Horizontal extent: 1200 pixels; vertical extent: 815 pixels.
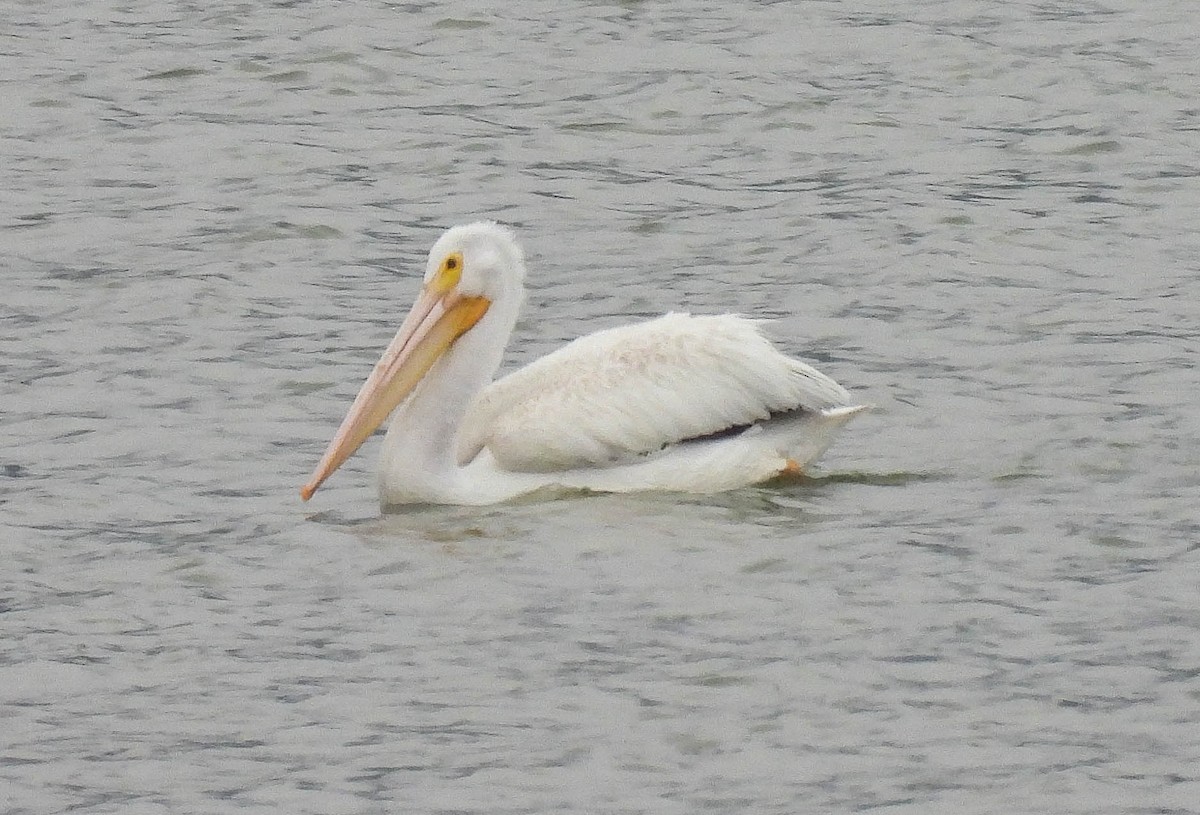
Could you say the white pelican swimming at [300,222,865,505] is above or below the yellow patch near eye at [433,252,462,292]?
below

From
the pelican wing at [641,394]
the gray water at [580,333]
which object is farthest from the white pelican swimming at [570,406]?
the gray water at [580,333]

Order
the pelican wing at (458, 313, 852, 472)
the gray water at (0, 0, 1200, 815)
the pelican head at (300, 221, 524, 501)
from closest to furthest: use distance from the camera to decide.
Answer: the gray water at (0, 0, 1200, 815)
the pelican wing at (458, 313, 852, 472)
the pelican head at (300, 221, 524, 501)

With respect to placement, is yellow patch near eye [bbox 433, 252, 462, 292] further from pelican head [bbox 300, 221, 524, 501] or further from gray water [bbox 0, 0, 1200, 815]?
gray water [bbox 0, 0, 1200, 815]

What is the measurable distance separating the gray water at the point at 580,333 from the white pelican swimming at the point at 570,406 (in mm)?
152

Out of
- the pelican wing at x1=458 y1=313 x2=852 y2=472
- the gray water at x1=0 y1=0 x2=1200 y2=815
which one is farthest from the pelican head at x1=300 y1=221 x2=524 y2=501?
the gray water at x1=0 y1=0 x2=1200 y2=815

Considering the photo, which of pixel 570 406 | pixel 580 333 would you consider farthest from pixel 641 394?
pixel 580 333

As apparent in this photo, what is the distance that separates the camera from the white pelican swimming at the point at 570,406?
317 inches

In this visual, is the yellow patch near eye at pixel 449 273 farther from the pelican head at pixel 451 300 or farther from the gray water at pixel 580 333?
the gray water at pixel 580 333

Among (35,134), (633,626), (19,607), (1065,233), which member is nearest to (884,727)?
(633,626)

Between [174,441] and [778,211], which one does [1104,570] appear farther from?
[778,211]

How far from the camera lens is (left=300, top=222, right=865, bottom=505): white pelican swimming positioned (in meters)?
8.06

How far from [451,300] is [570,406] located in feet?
2.04

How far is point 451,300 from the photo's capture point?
8383mm

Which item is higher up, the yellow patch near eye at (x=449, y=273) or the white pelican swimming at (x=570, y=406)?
the yellow patch near eye at (x=449, y=273)
